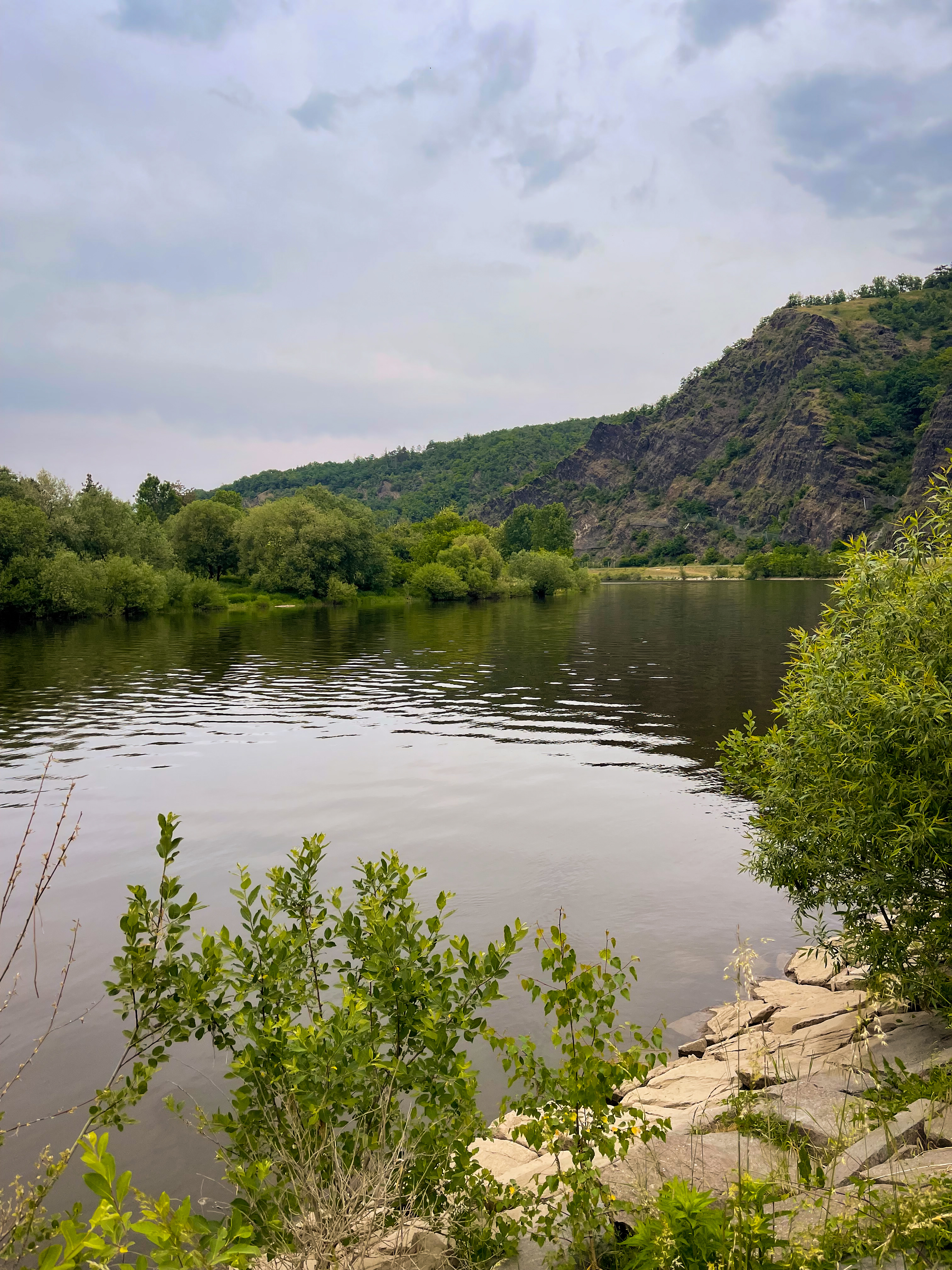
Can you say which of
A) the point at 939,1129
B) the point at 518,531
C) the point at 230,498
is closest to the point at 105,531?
the point at 230,498

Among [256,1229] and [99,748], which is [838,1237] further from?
[99,748]

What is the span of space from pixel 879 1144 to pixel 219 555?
111491 millimetres

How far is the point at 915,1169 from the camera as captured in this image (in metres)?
4.17

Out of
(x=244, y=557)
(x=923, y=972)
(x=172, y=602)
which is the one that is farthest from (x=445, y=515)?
(x=923, y=972)

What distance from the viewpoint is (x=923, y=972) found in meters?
7.08

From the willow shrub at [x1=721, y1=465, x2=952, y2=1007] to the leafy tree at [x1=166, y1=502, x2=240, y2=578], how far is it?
346ft

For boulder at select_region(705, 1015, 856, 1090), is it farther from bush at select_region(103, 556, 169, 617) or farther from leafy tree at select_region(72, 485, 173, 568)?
leafy tree at select_region(72, 485, 173, 568)

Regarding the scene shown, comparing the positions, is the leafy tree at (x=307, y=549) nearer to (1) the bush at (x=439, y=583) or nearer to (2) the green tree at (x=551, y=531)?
(1) the bush at (x=439, y=583)

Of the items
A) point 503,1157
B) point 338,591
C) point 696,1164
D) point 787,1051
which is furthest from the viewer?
point 338,591

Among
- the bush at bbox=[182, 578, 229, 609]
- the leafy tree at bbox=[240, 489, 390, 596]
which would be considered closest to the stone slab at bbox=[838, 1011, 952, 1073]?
the bush at bbox=[182, 578, 229, 609]

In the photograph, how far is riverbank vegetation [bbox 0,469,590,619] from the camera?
233ft

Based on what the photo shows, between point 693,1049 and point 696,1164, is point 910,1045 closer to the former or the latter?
point 693,1049

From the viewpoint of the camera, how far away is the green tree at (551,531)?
592ft

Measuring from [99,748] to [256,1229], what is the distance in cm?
2163
